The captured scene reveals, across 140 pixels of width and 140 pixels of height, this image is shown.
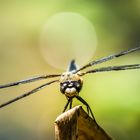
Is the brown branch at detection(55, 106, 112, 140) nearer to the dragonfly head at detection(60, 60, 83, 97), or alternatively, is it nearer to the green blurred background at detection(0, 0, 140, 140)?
the dragonfly head at detection(60, 60, 83, 97)

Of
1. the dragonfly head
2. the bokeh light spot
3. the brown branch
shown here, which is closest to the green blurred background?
the bokeh light spot

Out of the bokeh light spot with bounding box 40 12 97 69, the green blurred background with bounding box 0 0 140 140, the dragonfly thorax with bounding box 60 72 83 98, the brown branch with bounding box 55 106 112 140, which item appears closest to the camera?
the brown branch with bounding box 55 106 112 140

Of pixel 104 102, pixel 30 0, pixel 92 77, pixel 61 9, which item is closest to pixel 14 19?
pixel 30 0

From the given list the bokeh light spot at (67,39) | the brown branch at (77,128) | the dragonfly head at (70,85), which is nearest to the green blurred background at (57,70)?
the bokeh light spot at (67,39)

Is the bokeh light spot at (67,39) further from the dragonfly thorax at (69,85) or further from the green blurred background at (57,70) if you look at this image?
the dragonfly thorax at (69,85)

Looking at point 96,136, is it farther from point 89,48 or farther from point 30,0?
point 30,0

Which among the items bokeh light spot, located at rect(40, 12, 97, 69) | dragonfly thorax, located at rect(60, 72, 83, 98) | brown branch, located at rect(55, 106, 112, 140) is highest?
bokeh light spot, located at rect(40, 12, 97, 69)

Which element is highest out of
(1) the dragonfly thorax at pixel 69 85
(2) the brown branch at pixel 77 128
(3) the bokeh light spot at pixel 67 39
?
(3) the bokeh light spot at pixel 67 39

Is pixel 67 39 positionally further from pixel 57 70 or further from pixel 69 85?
pixel 69 85
